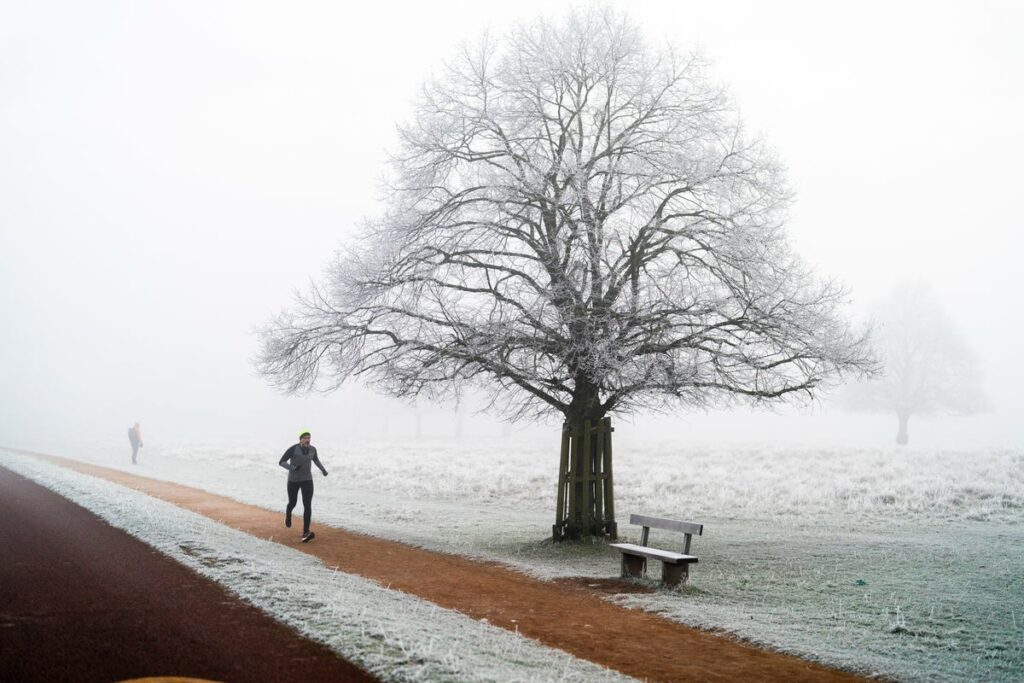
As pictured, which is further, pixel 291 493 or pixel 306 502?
pixel 291 493

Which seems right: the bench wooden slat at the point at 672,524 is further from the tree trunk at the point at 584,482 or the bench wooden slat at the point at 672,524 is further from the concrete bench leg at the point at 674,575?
the tree trunk at the point at 584,482

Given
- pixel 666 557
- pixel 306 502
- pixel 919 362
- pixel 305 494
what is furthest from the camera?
pixel 919 362

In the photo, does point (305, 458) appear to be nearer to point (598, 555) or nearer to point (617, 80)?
point (598, 555)

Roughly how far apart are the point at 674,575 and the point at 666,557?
1.15ft

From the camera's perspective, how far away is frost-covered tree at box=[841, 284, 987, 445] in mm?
48594

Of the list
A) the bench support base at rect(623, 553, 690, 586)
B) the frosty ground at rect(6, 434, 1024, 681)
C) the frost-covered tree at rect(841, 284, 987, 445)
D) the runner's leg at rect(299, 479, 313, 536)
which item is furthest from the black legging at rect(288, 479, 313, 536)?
the frost-covered tree at rect(841, 284, 987, 445)

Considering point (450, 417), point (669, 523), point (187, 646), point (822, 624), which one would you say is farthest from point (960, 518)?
point (450, 417)

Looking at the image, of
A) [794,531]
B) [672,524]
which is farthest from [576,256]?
[794,531]

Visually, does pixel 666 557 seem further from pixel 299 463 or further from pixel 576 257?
pixel 299 463

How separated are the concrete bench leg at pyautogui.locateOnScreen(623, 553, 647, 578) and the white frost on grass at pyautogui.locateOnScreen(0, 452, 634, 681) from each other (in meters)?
3.96

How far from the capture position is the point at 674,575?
437 inches

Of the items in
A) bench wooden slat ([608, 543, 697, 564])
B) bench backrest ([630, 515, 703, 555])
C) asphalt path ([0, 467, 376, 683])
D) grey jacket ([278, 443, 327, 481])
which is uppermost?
grey jacket ([278, 443, 327, 481])

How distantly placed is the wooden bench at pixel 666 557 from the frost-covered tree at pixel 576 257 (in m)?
2.49

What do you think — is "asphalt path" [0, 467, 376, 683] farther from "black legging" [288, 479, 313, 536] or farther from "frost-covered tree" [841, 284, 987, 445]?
"frost-covered tree" [841, 284, 987, 445]
